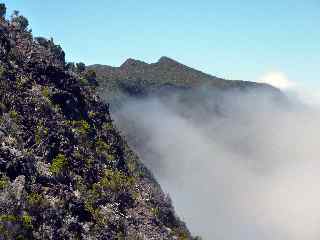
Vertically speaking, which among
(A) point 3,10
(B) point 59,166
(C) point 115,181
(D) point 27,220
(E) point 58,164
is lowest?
(D) point 27,220

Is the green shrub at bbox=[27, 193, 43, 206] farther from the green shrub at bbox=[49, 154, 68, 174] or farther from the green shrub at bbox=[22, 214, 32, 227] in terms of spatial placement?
the green shrub at bbox=[49, 154, 68, 174]

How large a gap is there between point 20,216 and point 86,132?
108ft

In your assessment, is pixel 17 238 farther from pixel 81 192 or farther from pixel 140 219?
pixel 140 219

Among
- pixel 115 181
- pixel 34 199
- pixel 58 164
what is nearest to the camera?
pixel 34 199

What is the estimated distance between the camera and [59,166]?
71.2m

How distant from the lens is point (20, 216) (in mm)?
57250

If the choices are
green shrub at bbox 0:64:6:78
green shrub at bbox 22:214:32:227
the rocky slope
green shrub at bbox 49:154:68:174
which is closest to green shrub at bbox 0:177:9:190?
the rocky slope

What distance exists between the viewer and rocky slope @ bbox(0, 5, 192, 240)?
2404 inches

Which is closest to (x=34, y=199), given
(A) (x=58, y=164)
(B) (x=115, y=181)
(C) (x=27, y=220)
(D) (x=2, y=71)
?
(C) (x=27, y=220)

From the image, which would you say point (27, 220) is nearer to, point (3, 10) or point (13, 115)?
point (13, 115)

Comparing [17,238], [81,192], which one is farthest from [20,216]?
[81,192]

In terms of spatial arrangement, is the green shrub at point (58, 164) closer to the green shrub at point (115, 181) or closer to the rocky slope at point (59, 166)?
the rocky slope at point (59, 166)

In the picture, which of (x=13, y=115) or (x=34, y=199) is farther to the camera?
(x=13, y=115)

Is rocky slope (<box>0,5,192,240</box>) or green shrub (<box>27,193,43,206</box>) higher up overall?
rocky slope (<box>0,5,192,240</box>)
